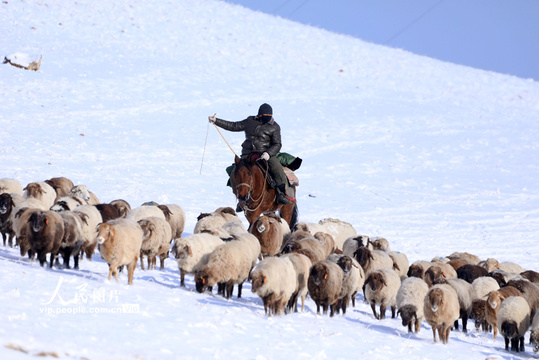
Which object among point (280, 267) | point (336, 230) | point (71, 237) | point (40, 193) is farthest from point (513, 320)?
point (40, 193)

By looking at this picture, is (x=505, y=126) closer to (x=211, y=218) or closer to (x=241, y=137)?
(x=241, y=137)

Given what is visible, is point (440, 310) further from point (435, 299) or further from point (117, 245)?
point (117, 245)

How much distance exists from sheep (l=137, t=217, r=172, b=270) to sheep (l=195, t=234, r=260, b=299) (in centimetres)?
150

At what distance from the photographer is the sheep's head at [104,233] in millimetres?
8719

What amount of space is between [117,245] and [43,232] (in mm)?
1084

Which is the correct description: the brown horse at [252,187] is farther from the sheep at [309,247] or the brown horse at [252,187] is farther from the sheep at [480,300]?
the sheep at [480,300]

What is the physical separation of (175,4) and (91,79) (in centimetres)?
1697

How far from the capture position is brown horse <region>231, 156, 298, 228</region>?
13.4m

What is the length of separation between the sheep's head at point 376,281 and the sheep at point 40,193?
629cm

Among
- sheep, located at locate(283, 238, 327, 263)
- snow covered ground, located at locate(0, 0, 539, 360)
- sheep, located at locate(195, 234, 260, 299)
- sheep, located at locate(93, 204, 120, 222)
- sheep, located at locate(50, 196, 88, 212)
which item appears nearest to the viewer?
snow covered ground, located at locate(0, 0, 539, 360)

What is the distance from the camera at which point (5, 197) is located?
10875mm

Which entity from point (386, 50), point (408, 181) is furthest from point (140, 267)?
point (386, 50)

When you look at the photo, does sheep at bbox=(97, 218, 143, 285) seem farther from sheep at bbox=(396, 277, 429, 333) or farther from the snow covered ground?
sheep at bbox=(396, 277, 429, 333)

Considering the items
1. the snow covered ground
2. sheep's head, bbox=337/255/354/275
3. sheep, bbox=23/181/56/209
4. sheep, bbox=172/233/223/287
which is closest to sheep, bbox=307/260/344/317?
the snow covered ground
